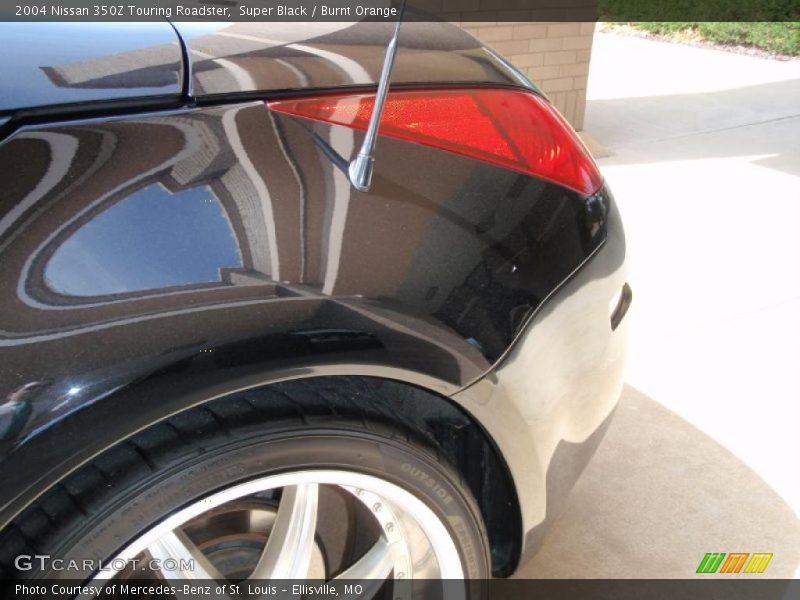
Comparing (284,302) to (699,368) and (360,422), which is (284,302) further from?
(699,368)

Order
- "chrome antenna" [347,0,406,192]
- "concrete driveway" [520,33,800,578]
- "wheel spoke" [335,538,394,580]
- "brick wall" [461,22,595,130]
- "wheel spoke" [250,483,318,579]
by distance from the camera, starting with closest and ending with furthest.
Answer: "chrome antenna" [347,0,406,192] → "wheel spoke" [250,483,318,579] → "wheel spoke" [335,538,394,580] → "concrete driveway" [520,33,800,578] → "brick wall" [461,22,595,130]

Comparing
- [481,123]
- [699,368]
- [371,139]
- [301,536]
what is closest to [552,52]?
[699,368]

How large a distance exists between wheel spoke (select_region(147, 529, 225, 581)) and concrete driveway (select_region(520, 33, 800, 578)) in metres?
1.03

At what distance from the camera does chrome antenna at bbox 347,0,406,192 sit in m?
1.33

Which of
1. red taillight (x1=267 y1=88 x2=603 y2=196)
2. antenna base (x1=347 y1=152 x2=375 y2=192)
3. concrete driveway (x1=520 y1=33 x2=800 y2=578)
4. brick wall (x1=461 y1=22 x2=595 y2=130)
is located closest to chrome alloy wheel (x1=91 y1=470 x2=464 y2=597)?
antenna base (x1=347 y1=152 x2=375 y2=192)

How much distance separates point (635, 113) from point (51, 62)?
6385 mm

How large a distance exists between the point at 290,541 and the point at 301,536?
0.02 metres

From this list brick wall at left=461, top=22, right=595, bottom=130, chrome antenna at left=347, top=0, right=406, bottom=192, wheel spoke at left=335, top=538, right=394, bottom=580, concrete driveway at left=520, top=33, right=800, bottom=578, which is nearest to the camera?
chrome antenna at left=347, top=0, right=406, bottom=192

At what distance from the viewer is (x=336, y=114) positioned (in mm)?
1412

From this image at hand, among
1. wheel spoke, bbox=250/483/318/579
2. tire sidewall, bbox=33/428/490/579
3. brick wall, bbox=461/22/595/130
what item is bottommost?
wheel spoke, bbox=250/483/318/579

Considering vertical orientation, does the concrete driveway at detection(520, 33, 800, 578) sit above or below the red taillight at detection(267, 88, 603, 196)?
below

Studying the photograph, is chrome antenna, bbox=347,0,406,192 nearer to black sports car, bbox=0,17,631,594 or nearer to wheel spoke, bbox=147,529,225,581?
black sports car, bbox=0,17,631,594

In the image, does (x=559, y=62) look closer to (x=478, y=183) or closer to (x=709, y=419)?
(x=709, y=419)

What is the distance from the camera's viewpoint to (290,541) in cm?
154
